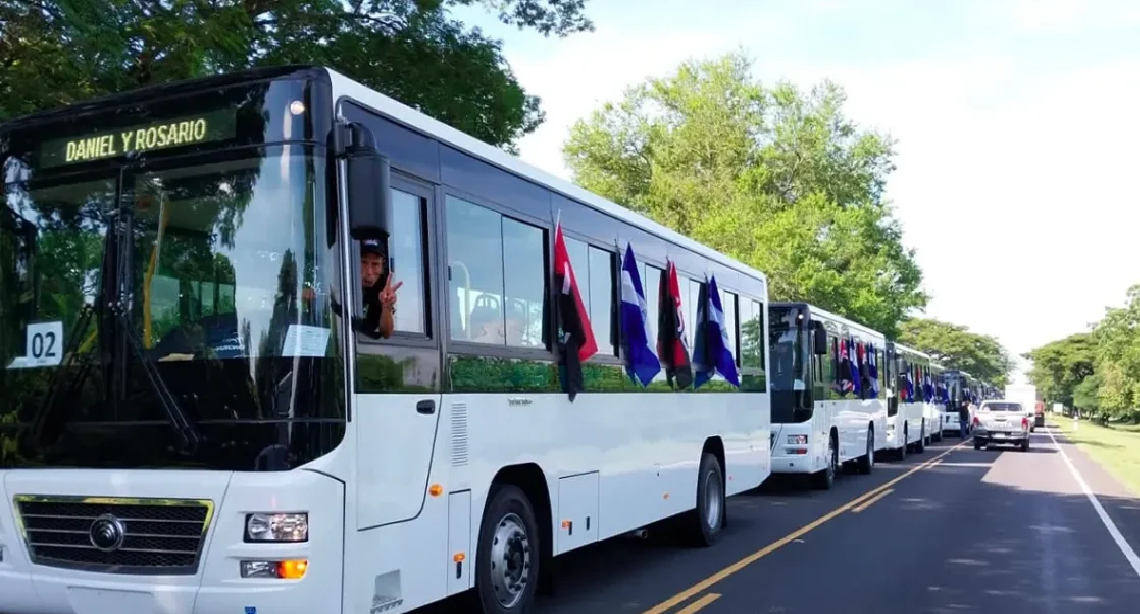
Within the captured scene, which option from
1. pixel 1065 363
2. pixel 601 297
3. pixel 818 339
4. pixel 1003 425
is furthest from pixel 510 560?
pixel 1065 363

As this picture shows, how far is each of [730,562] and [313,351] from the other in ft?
21.9

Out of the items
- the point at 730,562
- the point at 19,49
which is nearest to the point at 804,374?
the point at 730,562

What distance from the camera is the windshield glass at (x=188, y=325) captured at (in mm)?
5262

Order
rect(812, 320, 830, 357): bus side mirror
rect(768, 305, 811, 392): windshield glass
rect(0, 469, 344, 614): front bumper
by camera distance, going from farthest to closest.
A: rect(812, 320, 830, 357): bus side mirror, rect(768, 305, 811, 392): windshield glass, rect(0, 469, 344, 614): front bumper

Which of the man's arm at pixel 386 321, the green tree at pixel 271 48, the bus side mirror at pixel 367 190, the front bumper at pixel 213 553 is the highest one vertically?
the green tree at pixel 271 48

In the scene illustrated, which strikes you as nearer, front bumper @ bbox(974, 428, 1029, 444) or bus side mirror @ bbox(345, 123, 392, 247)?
bus side mirror @ bbox(345, 123, 392, 247)

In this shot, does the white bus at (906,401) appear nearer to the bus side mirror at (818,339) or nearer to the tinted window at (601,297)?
the bus side mirror at (818,339)

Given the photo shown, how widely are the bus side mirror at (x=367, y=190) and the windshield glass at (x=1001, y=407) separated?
1376 inches

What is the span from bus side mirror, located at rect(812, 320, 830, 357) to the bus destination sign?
14164 millimetres

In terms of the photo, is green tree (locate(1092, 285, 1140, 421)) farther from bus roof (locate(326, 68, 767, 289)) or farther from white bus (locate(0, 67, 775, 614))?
white bus (locate(0, 67, 775, 614))

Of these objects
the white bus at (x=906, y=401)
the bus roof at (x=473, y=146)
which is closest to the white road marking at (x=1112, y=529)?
the white bus at (x=906, y=401)

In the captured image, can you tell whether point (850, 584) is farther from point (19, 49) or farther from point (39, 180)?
point (19, 49)

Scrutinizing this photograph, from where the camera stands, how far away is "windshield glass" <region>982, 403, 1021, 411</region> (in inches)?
1437

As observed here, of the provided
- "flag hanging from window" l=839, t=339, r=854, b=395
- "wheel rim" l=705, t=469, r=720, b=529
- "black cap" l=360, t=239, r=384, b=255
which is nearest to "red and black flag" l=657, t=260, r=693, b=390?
"wheel rim" l=705, t=469, r=720, b=529
